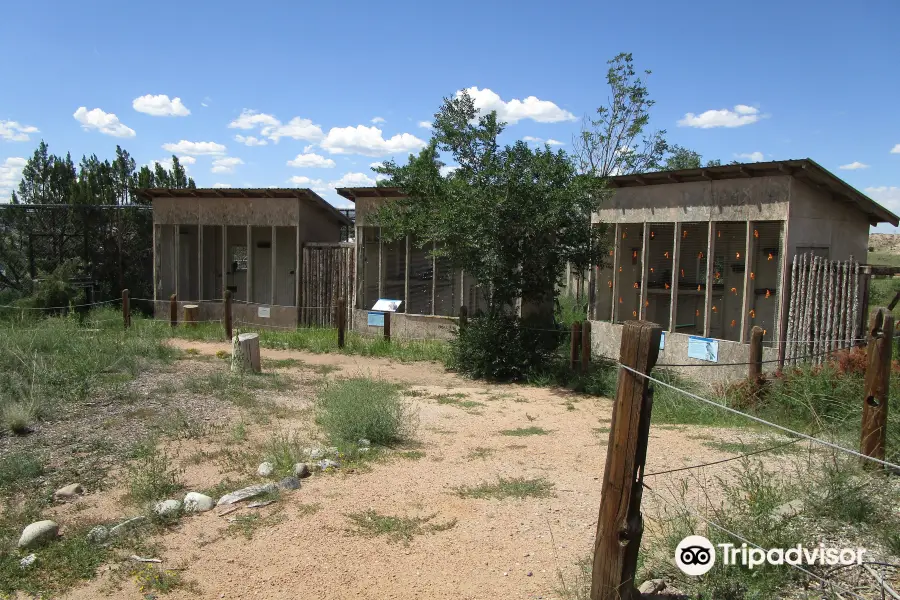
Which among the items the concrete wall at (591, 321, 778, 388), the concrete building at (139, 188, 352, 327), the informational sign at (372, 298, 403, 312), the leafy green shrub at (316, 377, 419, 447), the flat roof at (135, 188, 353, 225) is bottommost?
the leafy green shrub at (316, 377, 419, 447)

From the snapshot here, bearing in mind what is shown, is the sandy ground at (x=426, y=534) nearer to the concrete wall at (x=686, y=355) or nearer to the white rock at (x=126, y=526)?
the white rock at (x=126, y=526)

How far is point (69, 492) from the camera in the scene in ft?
18.8

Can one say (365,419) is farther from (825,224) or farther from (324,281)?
(324,281)

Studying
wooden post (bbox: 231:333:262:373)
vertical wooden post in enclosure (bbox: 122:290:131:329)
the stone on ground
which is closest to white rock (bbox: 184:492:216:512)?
the stone on ground

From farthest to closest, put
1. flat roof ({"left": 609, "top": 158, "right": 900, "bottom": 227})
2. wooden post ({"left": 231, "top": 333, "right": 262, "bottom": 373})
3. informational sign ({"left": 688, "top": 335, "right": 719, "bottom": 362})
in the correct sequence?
wooden post ({"left": 231, "top": 333, "right": 262, "bottom": 373}) < informational sign ({"left": 688, "top": 335, "right": 719, "bottom": 362}) < flat roof ({"left": 609, "top": 158, "right": 900, "bottom": 227})

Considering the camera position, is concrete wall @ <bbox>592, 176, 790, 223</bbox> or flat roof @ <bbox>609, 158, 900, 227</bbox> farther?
concrete wall @ <bbox>592, 176, 790, 223</bbox>

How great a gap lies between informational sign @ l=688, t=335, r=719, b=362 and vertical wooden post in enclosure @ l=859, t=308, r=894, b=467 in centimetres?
535

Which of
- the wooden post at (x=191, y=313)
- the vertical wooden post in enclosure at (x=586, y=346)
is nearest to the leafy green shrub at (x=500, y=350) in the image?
the vertical wooden post in enclosure at (x=586, y=346)

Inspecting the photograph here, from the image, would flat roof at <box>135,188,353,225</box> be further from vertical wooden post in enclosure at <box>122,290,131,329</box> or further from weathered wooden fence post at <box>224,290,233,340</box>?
vertical wooden post in enclosure at <box>122,290,131,329</box>

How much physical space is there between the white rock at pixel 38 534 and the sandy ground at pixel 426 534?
0.47 metres

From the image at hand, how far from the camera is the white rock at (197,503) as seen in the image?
5.44m

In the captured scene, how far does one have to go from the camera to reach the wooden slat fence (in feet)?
54.1

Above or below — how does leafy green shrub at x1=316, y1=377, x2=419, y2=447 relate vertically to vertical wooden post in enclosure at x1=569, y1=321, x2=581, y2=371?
below

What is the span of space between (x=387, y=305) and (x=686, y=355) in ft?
21.9
